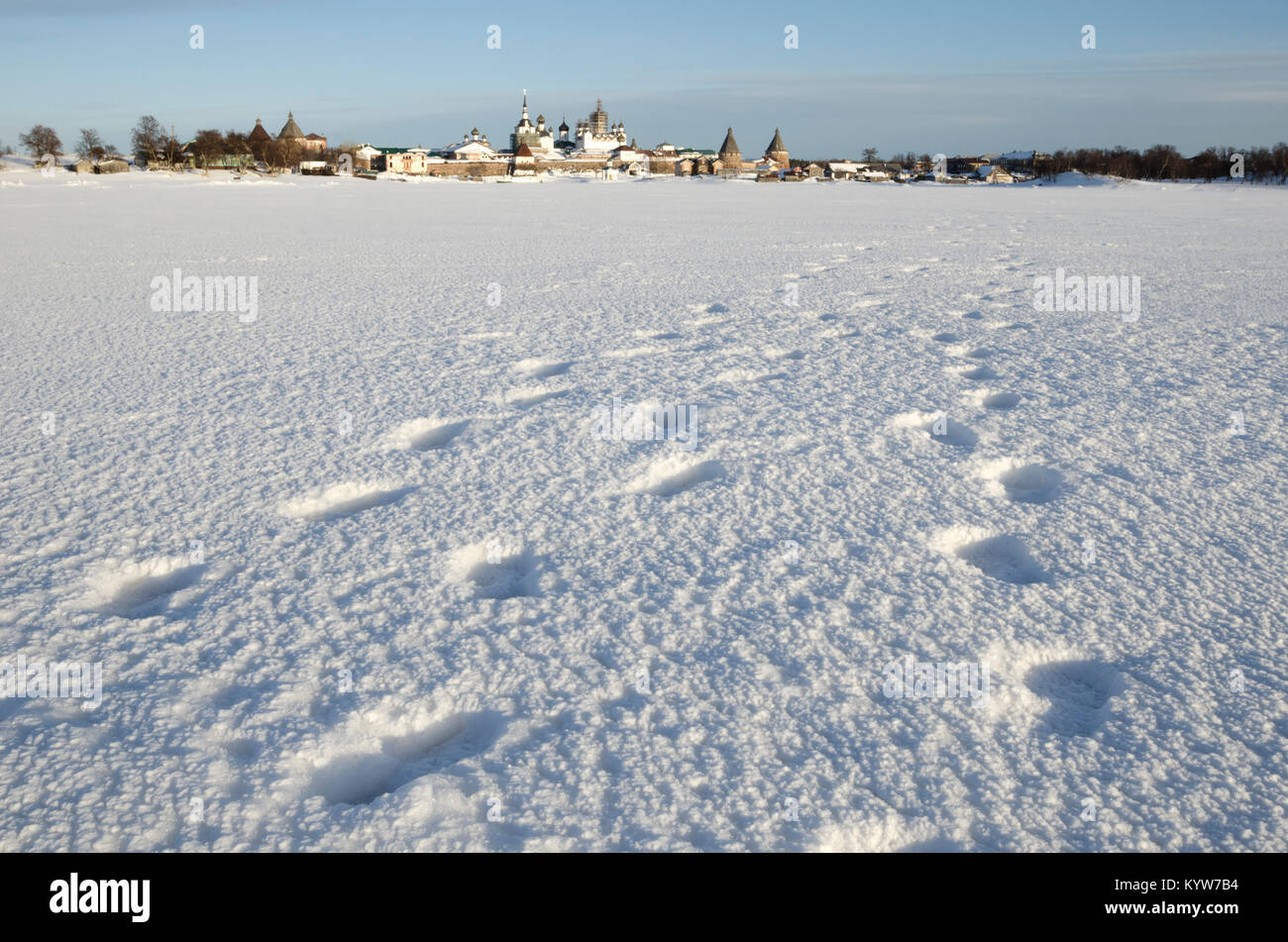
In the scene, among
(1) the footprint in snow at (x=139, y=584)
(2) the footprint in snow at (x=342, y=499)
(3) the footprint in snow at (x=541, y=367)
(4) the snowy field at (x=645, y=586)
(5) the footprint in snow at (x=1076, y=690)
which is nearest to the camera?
(4) the snowy field at (x=645, y=586)

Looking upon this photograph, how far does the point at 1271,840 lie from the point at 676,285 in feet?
21.7

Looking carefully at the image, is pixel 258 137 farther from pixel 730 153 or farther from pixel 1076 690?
pixel 1076 690

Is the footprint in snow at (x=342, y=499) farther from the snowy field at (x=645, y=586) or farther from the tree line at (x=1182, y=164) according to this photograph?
the tree line at (x=1182, y=164)

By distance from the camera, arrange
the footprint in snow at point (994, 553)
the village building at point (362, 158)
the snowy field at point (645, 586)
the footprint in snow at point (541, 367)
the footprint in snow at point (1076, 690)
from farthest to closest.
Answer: the village building at point (362, 158) < the footprint in snow at point (541, 367) < the footprint in snow at point (994, 553) < the footprint in snow at point (1076, 690) < the snowy field at point (645, 586)

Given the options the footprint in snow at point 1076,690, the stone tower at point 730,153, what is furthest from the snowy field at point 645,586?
the stone tower at point 730,153

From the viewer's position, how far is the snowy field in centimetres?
173

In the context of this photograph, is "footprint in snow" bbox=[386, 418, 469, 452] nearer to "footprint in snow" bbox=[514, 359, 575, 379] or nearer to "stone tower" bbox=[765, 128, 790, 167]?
"footprint in snow" bbox=[514, 359, 575, 379]

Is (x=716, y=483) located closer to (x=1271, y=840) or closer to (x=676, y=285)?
(x=1271, y=840)

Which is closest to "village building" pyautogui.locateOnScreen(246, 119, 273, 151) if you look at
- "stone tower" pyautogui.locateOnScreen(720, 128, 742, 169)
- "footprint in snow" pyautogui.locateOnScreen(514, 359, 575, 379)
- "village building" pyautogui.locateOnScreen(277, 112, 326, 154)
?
"village building" pyautogui.locateOnScreen(277, 112, 326, 154)

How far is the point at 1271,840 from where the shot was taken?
5.37 feet

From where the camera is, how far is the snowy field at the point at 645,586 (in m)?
1.73

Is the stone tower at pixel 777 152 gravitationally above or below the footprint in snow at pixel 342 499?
above
